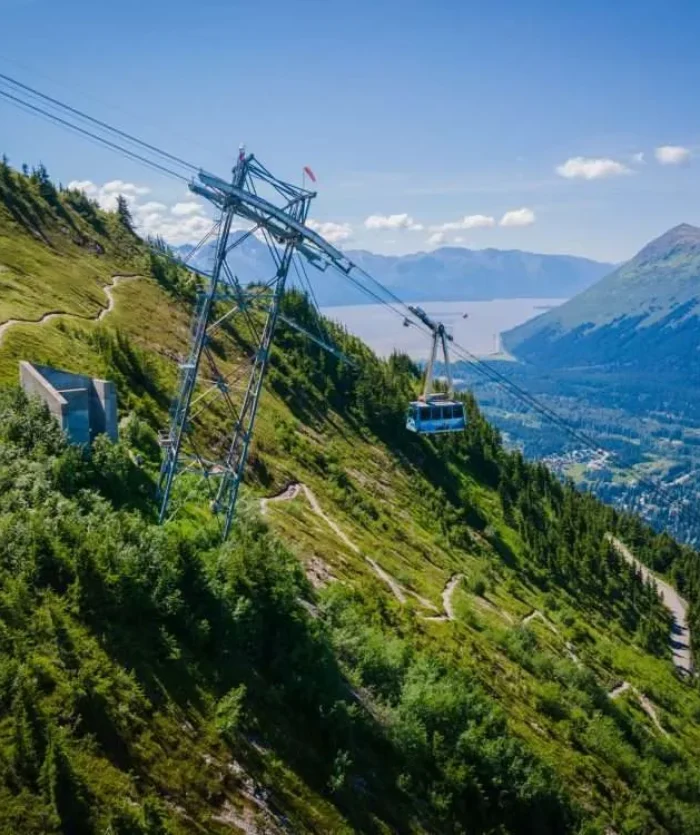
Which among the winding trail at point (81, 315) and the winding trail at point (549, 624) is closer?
the winding trail at point (81, 315)

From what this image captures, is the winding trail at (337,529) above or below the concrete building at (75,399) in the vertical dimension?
below

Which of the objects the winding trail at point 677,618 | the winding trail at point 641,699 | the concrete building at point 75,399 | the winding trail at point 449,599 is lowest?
the winding trail at point 677,618

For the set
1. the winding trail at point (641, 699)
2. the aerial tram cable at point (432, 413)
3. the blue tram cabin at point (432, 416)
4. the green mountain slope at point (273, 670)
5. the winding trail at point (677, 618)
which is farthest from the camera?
the winding trail at point (677, 618)

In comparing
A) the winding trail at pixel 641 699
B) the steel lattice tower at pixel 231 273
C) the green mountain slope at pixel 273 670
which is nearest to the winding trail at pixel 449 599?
the green mountain slope at pixel 273 670

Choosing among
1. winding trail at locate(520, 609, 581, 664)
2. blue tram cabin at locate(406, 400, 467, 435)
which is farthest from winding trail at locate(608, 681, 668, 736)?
Answer: blue tram cabin at locate(406, 400, 467, 435)

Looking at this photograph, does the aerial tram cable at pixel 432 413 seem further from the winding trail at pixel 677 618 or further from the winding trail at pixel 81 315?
the winding trail at pixel 677 618

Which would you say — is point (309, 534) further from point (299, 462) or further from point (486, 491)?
point (486, 491)
